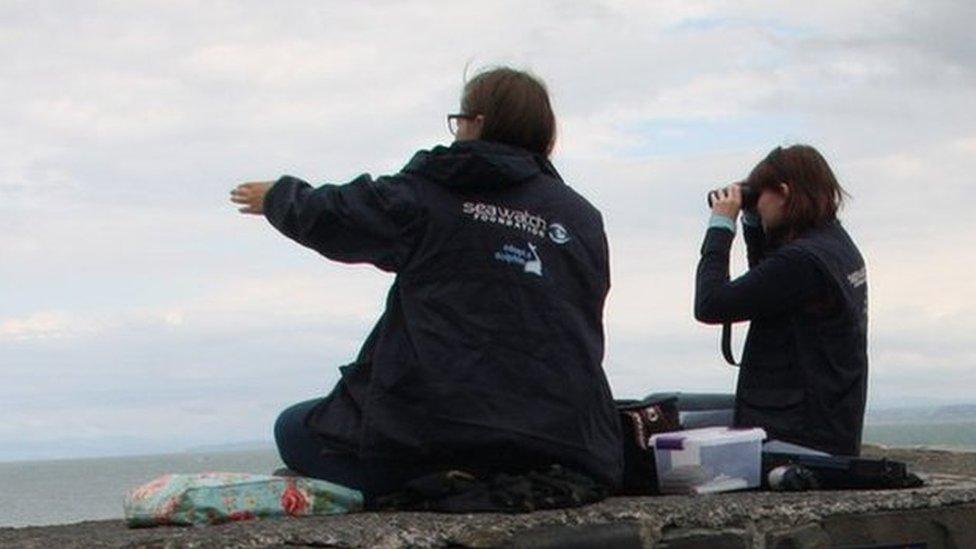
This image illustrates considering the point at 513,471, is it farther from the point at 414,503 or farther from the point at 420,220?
the point at 420,220

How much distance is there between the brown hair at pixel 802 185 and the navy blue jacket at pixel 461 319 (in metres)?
1.10

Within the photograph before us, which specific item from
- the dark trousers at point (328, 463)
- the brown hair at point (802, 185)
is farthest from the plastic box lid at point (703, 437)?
the dark trousers at point (328, 463)

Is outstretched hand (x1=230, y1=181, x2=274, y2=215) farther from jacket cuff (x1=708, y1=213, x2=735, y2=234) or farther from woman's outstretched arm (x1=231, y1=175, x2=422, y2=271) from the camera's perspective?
jacket cuff (x1=708, y1=213, x2=735, y2=234)

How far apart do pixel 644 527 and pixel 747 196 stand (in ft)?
4.71

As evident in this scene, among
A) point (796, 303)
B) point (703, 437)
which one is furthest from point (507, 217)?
point (796, 303)

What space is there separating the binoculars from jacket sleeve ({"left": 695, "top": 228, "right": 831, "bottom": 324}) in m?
0.24

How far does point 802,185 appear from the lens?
17.9 feet

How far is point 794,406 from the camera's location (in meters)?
5.37

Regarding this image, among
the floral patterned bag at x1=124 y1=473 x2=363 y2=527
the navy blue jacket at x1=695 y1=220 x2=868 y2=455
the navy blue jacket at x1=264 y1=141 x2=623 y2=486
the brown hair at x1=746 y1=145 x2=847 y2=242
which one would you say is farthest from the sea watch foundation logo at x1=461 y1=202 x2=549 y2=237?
the brown hair at x1=746 y1=145 x2=847 y2=242

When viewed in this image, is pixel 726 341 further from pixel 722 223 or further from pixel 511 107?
pixel 511 107

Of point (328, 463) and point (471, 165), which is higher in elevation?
point (471, 165)

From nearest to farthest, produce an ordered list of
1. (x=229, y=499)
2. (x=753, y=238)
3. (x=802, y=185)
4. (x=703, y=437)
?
1. (x=229, y=499)
2. (x=703, y=437)
3. (x=802, y=185)
4. (x=753, y=238)

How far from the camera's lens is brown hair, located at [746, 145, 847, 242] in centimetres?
545

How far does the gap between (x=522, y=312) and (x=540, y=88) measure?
62 centimetres
